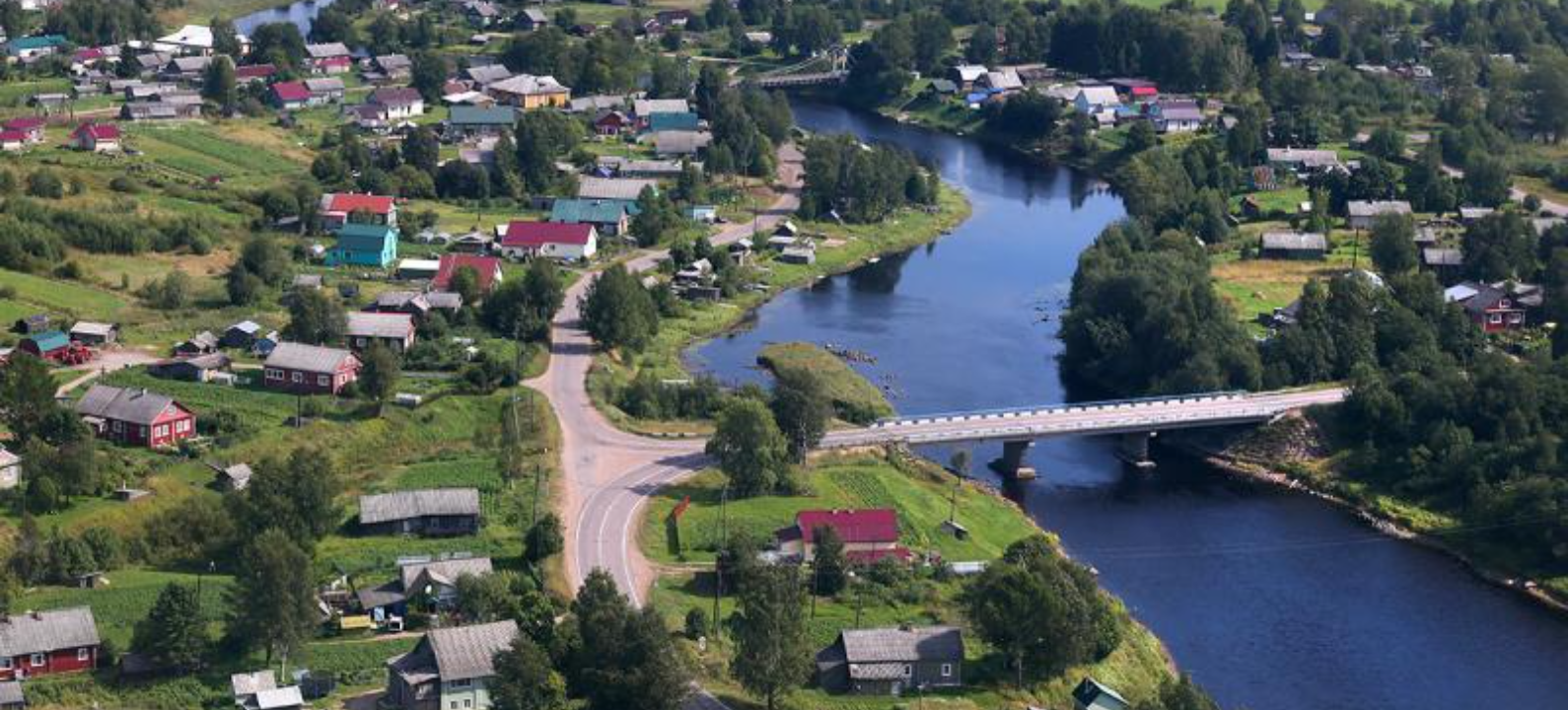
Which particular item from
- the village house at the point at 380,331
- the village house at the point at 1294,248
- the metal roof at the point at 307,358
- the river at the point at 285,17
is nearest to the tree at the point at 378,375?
the metal roof at the point at 307,358

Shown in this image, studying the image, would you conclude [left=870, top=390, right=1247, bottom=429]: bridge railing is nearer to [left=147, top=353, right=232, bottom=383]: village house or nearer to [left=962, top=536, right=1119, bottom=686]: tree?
[left=962, top=536, right=1119, bottom=686]: tree

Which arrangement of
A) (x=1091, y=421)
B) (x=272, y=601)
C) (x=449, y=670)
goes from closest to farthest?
(x=449, y=670) → (x=272, y=601) → (x=1091, y=421)

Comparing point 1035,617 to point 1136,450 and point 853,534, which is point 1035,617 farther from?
point 1136,450

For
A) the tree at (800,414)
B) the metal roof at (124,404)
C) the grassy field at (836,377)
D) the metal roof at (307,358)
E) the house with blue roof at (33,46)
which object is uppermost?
the house with blue roof at (33,46)

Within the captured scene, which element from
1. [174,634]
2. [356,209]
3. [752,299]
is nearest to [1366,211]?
[752,299]

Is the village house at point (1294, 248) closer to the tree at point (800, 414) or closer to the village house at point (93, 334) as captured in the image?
the tree at point (800, 414)

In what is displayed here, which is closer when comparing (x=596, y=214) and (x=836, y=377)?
(x=836, y=377)

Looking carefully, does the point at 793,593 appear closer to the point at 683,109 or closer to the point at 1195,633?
the point at 1195,633
